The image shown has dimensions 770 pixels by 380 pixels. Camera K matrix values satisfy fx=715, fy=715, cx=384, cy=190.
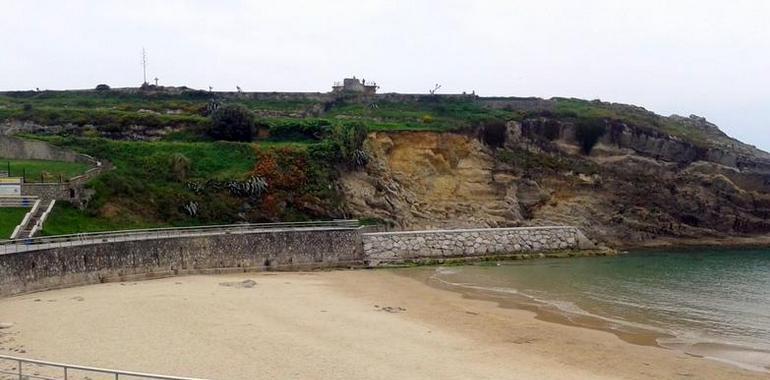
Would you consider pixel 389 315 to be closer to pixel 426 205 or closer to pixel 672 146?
pixel 426 205

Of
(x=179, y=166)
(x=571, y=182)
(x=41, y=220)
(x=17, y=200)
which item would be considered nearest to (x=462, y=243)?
(x=571, y=182)

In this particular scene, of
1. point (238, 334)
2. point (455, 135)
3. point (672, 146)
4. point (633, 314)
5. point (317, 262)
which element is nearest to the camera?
point (238, 334)

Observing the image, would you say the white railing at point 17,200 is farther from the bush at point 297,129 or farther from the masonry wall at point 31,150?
the bush at point 297,129

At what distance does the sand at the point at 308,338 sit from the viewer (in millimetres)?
18781

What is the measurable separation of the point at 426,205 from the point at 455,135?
820 cm

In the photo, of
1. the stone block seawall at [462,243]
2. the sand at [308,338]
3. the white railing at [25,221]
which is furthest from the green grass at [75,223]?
the stone block seawall at [462,243]

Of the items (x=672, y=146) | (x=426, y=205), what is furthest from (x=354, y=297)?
(x=672, y=146)

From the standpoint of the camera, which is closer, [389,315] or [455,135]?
[389,315]

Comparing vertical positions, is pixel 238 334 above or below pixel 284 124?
below

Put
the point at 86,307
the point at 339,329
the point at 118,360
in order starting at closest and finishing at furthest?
the point at 118,360 → the point at 339,329 → the point at 86,307

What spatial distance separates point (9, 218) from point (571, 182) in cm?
Answer: 4245

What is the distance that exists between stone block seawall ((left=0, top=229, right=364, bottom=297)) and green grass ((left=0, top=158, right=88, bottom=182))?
9.71 m

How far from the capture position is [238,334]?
72.6 ft

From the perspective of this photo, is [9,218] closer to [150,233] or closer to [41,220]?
[41,220]
